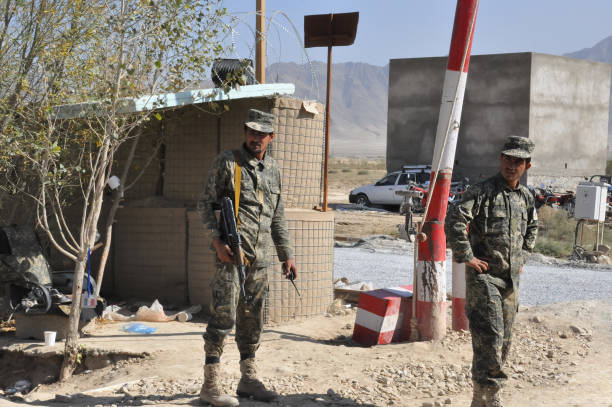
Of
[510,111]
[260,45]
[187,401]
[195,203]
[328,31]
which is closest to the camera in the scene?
[187,401]

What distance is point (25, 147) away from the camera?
6.07 metres

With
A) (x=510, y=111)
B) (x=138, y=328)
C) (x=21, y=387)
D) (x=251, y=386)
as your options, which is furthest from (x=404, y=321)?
(x=510, y=111)

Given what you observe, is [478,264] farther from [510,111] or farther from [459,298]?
[510,111]

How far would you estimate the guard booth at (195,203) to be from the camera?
7.21 meters

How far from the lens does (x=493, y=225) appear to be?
4195 millimetres

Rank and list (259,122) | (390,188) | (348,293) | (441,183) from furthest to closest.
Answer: (390,188), (348,293), (441,183), (259,122)

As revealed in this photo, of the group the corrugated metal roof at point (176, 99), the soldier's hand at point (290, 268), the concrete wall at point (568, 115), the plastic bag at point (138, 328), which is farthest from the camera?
the concrete wall at point (568, 115)

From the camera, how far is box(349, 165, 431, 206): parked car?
23.0 meters

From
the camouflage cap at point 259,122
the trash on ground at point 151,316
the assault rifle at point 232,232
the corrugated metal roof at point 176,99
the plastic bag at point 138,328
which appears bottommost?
the plastic bag at point 138,328

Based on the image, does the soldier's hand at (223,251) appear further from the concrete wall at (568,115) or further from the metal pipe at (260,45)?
the concrete wall at (568,115)

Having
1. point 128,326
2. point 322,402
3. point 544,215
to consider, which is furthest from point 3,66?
point 544,215

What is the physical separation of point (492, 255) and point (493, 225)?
0.61 ft

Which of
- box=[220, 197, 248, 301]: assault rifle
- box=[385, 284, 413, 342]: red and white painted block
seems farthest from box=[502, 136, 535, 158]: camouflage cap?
box=[385, 284, 413, 342]: red and white painted block

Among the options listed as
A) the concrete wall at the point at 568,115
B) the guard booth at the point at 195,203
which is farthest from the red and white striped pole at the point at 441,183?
the concrete wall at the point at 568,115
